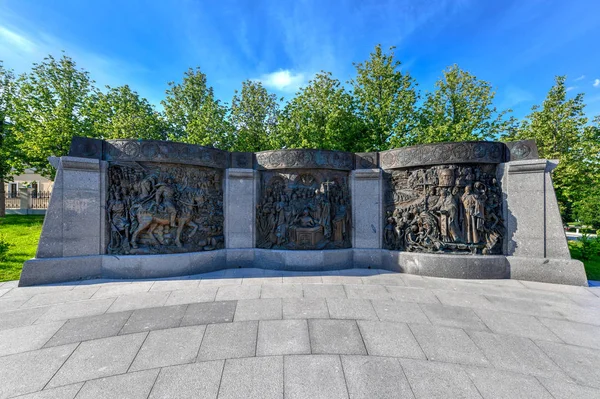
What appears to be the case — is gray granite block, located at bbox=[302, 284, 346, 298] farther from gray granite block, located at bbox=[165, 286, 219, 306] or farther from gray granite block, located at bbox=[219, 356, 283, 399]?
gray granite block, located at bbox=[219, 356, 283, 399]

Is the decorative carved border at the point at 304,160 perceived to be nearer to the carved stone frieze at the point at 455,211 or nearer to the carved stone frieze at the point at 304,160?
the carved stone frieze at the point at 304,160

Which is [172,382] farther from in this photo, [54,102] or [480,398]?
[54,102]

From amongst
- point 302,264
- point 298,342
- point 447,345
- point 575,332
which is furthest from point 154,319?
point 575,332

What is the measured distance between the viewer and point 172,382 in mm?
3297

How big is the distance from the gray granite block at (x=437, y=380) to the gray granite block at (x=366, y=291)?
2.57m

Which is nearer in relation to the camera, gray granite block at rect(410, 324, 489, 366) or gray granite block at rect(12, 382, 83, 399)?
gray granite block at rect(12, 382, 83, 399)

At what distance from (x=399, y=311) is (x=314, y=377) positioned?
9.75 ft

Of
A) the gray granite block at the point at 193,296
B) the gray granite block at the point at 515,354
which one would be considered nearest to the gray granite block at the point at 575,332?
the gray granite block at the point at 515,354

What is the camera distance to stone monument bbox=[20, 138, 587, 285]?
7.85 meters

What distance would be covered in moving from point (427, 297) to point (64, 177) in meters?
11.5

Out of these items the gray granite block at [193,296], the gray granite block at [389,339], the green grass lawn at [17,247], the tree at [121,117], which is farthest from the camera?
the tree at [121,117]

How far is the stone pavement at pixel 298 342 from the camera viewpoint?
3.27 meters

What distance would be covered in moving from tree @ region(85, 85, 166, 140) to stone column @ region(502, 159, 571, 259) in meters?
24.8

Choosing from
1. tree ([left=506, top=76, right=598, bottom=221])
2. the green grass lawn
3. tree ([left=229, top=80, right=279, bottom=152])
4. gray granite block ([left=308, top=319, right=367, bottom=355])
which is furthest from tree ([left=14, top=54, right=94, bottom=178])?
tree ([left=506, top=76, right=598, bottom=221])
